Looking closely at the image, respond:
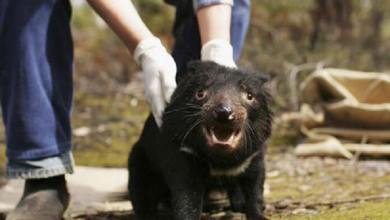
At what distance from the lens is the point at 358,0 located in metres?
8.95

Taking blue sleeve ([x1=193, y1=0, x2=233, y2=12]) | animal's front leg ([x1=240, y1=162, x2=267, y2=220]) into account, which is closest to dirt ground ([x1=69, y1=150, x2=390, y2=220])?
animal's front leg ([x1=240, y1=162, x2=267, y2=220])

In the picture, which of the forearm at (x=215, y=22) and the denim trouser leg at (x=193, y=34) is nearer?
the forearm at (x=215, y=22)

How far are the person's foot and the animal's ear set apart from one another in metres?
0.92

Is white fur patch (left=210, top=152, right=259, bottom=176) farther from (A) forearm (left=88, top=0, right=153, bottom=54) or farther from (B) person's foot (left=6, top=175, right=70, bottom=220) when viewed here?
(B) person's foot (left=6, top=175, right=70, bottom=220)

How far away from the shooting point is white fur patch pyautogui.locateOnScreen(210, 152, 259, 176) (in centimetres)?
248

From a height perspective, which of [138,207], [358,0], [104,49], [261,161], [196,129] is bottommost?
[138,207]

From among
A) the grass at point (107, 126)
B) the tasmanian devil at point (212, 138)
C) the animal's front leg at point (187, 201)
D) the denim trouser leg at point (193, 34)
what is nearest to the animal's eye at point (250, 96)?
the tasmanian devil at point (212, 138)

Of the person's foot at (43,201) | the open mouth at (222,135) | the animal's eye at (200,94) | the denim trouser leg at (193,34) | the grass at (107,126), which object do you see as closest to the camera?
the open mouth at (222,135)

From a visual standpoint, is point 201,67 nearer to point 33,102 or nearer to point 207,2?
point 207,2

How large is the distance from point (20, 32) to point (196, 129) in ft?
3.46

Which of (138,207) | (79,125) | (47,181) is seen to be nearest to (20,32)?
(47,181)

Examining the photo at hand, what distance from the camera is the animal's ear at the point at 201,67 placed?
99.3 inches

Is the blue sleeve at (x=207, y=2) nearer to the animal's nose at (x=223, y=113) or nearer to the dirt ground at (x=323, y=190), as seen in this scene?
the animal's nose at (x=223, y=113)

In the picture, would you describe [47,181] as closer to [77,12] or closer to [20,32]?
[20,32]
